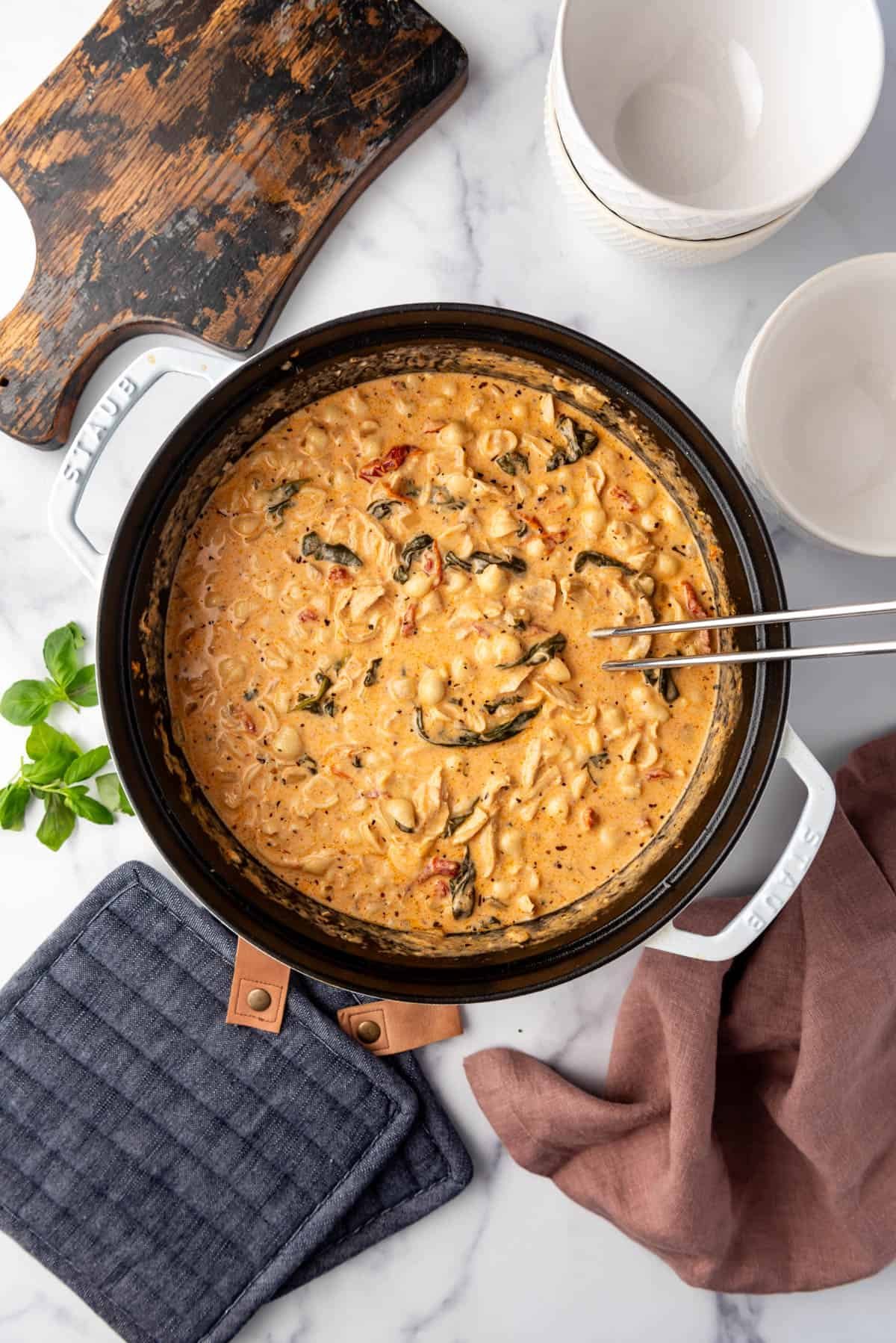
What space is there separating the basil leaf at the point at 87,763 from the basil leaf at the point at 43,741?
64 mm

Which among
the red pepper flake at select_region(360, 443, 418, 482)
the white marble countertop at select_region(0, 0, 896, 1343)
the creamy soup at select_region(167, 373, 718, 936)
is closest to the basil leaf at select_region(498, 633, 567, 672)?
the creamy soup at select_region(167, 373, 718, 936)

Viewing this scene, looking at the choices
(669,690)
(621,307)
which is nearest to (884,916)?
(669,690)

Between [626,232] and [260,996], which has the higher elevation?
[626,232]

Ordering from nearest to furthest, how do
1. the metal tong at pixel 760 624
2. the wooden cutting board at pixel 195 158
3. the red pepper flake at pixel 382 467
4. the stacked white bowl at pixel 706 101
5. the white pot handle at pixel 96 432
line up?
1. the metal tong at pixel 760 624
2. the white pot handle at pixel 96 432
3. the stacked white bowl at pixel 706 101
4. the red pepper flake at pixel 382 467
5. the wooden cutting board at pixel 195 158

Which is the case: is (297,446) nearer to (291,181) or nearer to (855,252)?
(291,181)

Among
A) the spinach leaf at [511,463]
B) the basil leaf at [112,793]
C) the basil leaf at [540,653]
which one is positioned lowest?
the basil leaf at [540,653]

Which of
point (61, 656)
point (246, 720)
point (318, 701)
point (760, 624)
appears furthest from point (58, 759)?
point (760, 624)

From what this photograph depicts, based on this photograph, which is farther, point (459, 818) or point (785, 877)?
point (459, 818)

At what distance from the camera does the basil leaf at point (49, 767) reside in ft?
8.35

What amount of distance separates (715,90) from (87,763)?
7.05 ft

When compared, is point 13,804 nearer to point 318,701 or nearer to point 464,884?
point 318,701

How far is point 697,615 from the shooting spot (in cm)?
238

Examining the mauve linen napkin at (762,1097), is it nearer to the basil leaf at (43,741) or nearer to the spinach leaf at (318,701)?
the spinach leaf at (318,701)

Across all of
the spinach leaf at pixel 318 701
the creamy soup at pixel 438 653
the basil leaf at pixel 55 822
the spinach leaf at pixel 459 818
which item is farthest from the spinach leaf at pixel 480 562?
the basil leaf at pixel 55 822
